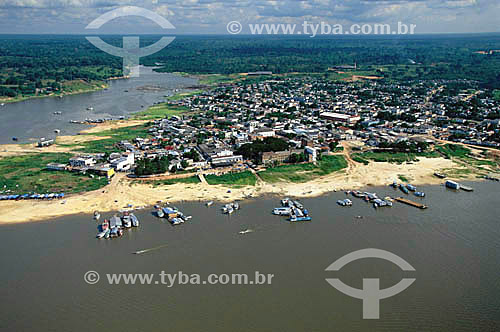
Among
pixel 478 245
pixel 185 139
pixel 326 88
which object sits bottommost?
pixel 478 245

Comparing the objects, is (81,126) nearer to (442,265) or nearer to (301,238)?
(301,238)

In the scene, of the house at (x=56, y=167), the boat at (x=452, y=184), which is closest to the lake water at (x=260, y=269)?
the boat at (x=452, y=184)

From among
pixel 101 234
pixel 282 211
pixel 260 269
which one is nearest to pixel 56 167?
pixel 101 234

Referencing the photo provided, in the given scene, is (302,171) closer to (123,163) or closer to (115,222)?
(123,163)

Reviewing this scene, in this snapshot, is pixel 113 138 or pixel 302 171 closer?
pixel 302 171

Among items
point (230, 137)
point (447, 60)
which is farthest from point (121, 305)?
point (447, 60)
